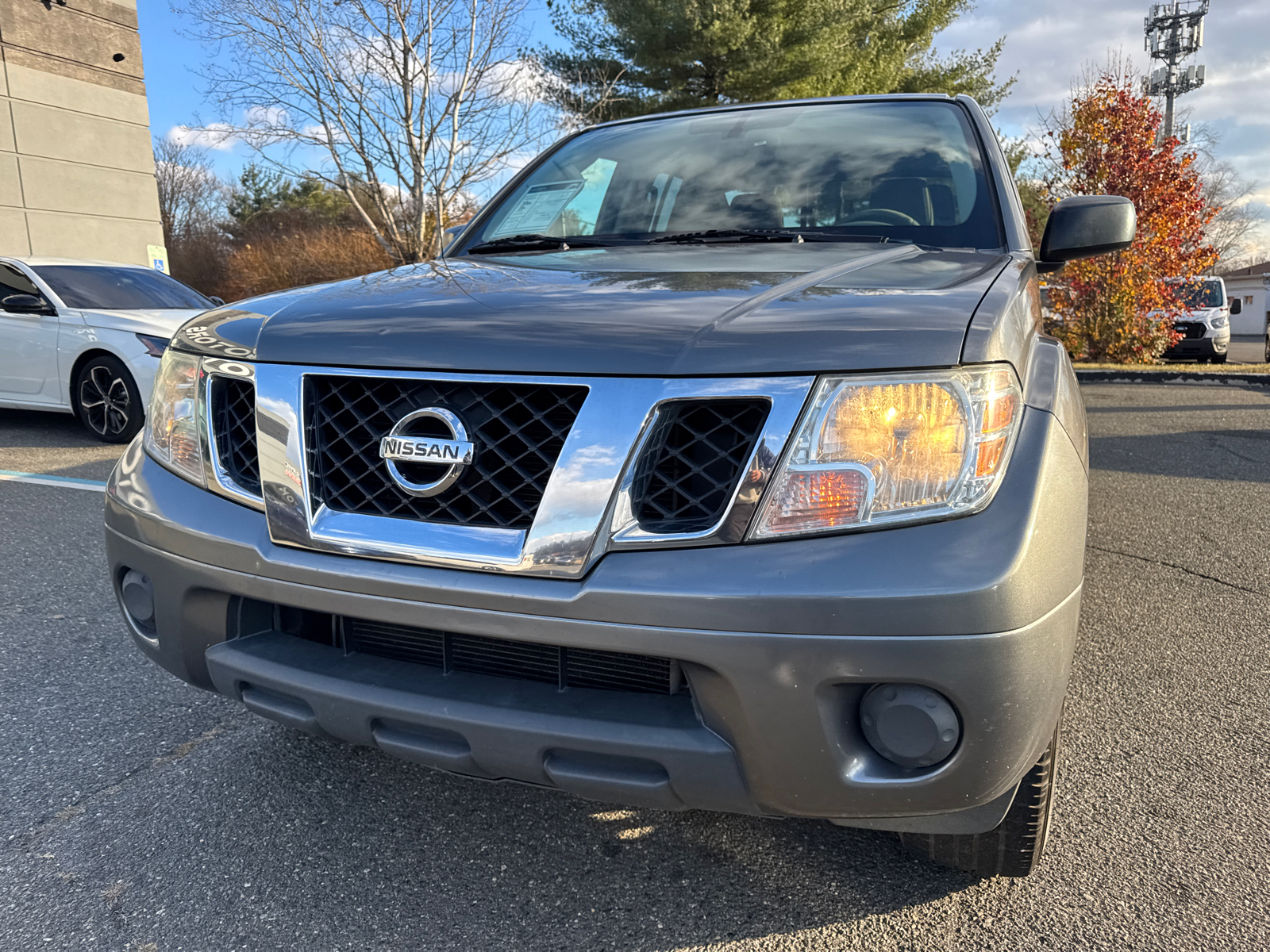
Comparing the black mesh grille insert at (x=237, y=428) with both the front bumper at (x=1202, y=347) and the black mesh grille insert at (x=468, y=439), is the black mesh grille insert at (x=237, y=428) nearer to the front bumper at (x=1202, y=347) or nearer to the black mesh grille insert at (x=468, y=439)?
the black mesh grille insert at (x=468, y=439)

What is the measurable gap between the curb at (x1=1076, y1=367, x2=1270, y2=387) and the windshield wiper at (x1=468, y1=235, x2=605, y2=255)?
1075 centimetres

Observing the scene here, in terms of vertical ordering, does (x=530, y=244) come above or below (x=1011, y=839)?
above

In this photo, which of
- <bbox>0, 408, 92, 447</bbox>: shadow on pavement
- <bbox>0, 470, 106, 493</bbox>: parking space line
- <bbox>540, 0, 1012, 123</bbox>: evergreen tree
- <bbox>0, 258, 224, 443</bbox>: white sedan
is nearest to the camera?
<bbox>0, 470, 106, 493</bbox>: parking space line

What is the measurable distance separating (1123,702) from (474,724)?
6.54 ft

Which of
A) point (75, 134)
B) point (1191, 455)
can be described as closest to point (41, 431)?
point (1191, 455)

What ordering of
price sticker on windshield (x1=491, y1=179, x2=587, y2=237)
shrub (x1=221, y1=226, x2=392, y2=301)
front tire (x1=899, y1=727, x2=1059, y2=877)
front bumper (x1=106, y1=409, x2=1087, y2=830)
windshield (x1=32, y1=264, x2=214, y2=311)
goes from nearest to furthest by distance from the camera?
1. front bumper (x1=106, y1=409, x2=1087, y2=830)
2. front tire (x1=899, y1=727, x2=1059, y2=877)
3. price sticker on windshield (x1=491, y1=179, x2=587, y2=237)
4. windshield (x1=32, y1=264, x2=214, y2=311)
5. shrub (x1=221, y1=226, x2=392, y2=301)

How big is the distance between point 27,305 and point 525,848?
6773 mm

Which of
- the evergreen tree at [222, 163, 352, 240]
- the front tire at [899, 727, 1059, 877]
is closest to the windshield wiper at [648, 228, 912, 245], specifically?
the front tire at [899, 727, 1059, 877]

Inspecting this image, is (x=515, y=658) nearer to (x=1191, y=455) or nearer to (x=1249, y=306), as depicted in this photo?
(x=1191, y=455)

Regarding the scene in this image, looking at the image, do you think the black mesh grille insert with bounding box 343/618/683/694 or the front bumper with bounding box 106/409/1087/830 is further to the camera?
the black mesh grille insert with bounding box 343/618/683/694

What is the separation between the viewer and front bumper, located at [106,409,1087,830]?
125cm

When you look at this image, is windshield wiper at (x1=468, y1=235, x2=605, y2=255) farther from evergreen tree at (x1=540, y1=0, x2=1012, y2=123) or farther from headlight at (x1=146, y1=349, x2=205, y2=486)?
evergreen tree at (x1=540, y1=0, x2=1012, y2=123)

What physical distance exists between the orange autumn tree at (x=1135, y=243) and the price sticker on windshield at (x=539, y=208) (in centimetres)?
1231

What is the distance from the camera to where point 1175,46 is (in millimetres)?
40375
